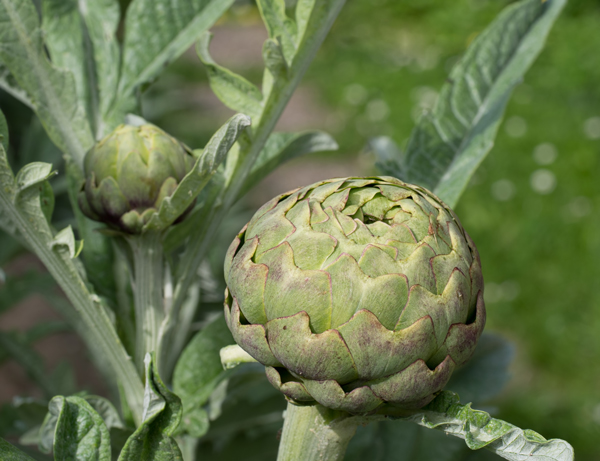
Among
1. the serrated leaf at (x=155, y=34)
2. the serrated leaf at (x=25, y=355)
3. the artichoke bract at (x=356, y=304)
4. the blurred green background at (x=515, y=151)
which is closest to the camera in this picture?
the artichoke bract at (x=356, y=304)

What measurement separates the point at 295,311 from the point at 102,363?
0.52 m

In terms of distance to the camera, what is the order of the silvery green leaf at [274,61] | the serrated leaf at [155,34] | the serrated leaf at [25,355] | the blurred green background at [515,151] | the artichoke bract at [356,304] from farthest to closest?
the blurred green background at [515,151] → the serrated leaf at [25,355] → the serrated leaf at [155,34] → the silvery green leaf at [274,61] → the artichoke bract at [356,304]

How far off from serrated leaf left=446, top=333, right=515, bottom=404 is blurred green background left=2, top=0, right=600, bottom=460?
1.50 feet

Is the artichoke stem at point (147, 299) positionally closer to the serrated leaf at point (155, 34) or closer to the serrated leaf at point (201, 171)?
the serrated leaf at point (201, 171)

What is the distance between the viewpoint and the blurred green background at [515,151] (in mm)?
1896

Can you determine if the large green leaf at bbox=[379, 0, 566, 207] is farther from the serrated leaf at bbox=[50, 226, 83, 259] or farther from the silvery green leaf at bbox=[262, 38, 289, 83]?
the serrated leaf at bbox=[50, 226, 83, 259]

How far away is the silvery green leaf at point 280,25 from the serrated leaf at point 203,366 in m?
0.23

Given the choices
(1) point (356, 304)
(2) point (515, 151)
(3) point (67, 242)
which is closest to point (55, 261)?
(3) point (67, 242)

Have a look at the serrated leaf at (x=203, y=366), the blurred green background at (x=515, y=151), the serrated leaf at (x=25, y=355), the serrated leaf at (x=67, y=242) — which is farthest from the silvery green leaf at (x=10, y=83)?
the blurred green background at (x=515, y=151)

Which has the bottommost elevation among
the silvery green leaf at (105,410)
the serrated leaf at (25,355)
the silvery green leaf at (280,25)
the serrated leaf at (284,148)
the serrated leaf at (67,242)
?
the serrated leaf at (25,355)

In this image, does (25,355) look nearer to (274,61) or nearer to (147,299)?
(147,299)

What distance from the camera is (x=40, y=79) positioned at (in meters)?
0.51

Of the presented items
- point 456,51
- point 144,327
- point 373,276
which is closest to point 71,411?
point 144,327

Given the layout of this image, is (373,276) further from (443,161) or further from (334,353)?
(443,161)
